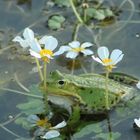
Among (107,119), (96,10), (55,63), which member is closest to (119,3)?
(96,10)

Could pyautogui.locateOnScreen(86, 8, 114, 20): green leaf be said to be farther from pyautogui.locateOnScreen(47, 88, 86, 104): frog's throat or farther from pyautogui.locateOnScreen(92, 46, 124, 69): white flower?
pyautogui.locateOnScreen(47, 88, 86, 104): frog's throat

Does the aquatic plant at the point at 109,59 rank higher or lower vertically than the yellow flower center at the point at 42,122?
higher

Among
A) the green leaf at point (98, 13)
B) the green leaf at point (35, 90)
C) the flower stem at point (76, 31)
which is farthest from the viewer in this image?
the green leaf at point (98, 13)

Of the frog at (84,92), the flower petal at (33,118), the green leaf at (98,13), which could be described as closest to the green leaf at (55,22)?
the green leaf at (98,13)

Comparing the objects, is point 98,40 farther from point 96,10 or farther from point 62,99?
point 62,99

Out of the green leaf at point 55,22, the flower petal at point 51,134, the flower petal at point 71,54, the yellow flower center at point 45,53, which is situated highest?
the green leaf at point 55,22

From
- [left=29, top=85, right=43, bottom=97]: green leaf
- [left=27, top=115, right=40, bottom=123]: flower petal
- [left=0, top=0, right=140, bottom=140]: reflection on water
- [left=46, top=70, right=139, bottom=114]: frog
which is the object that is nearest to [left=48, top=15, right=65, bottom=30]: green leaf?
[left=0, top=0, right=140, bottom=140]: reflection on water

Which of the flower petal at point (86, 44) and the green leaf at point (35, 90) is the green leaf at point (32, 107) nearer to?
the green leaf at point (35, 90)
